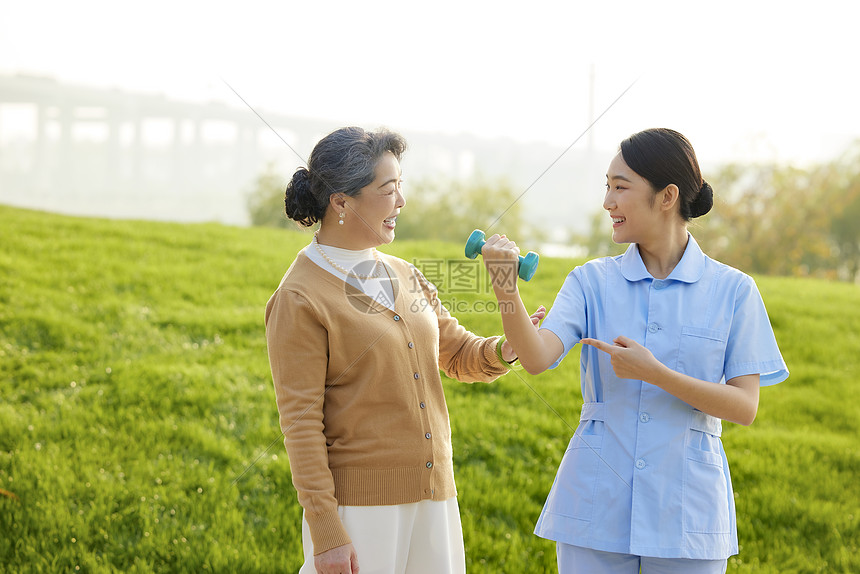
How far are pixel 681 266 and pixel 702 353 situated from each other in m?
0.24

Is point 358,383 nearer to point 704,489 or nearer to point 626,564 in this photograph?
point 626,564

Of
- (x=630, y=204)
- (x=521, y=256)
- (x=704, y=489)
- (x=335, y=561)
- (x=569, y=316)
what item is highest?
(x=630, y=204)

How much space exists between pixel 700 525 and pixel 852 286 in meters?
7.76

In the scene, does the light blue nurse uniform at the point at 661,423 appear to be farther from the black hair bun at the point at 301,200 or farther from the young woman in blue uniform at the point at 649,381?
the black hair bun at the point at 301,200

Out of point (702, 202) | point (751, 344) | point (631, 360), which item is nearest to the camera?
point (631, 360)

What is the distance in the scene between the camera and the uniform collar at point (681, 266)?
1.93 meters

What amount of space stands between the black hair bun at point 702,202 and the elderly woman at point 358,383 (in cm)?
84

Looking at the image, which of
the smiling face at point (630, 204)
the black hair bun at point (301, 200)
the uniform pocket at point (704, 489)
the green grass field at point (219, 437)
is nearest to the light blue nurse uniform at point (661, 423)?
the uniform pocket at point (704, 489)

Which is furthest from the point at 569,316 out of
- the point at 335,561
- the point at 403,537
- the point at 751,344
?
the point at 335,561

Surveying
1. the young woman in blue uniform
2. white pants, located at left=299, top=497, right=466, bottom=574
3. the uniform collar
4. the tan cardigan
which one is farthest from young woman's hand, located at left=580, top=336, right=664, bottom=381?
white pants, located at left=299, top=497, right=466, bottom=574

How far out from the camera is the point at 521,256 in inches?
74.9

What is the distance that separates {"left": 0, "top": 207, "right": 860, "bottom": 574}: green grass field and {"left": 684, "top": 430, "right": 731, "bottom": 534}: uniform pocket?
1.69 meters

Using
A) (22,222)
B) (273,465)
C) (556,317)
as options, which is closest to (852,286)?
(273,465)

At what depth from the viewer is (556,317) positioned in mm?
1938
